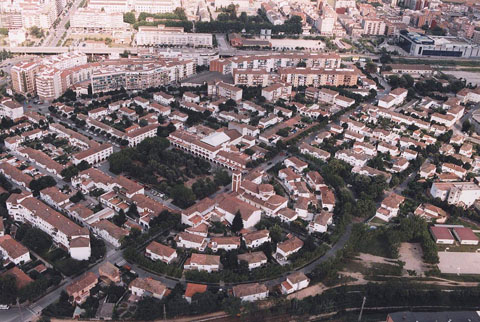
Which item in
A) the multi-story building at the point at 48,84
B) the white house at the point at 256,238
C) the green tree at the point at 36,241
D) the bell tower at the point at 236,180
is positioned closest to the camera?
the green tree at the point at 36,241

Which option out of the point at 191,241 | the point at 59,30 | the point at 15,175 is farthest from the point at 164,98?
the point at 59,30

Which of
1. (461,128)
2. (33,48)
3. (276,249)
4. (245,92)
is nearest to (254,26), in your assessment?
(245,92)

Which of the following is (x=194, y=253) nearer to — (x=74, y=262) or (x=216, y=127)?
(x=74, y=262)

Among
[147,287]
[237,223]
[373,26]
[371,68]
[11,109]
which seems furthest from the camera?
[373,26]

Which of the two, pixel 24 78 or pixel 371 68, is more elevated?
pixel 371 68

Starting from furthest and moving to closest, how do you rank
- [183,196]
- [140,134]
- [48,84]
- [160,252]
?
[48,84] < [140,134] < [183,196] < [160,252]

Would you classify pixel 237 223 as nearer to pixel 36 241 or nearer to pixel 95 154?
pixel 36 241

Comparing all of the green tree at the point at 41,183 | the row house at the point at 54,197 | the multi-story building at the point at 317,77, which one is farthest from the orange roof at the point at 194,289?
the multi-story building at the point at 317,77

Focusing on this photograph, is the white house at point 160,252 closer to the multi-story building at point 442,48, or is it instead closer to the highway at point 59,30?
the highway at point 59,30
